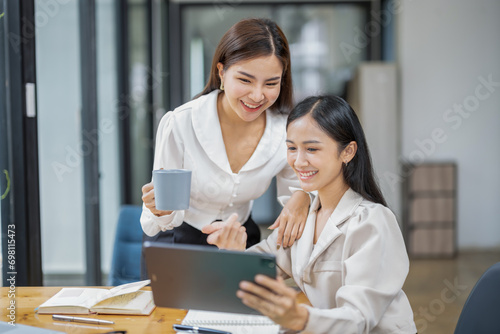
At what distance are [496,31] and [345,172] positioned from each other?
426 cm

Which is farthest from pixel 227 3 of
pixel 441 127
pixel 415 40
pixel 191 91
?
pixel 441 127

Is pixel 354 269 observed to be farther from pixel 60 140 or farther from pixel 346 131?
pixel 60 140

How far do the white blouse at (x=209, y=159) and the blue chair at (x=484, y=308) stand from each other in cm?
67

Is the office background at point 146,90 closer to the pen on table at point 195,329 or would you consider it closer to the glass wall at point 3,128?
the glass wall at point 3,128

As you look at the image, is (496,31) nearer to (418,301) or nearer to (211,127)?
(418,301)

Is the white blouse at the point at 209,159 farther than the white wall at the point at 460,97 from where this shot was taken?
No

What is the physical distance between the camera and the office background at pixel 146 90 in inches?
80.6

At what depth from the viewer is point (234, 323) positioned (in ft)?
4.14

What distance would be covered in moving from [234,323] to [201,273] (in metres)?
0.27

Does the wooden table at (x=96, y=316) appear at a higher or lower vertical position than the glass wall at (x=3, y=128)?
lower

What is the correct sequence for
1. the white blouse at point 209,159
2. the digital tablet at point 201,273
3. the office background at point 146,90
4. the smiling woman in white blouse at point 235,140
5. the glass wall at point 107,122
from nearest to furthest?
1. the digital tablet at point 201,273
2. the smiling woman in white blouse at point 235,140
3. the white blouse at point 209,159
4. the office background at point 146,90
5. the glass wall at point 107,122

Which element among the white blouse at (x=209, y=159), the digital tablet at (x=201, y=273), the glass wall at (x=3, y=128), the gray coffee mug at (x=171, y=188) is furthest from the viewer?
the glass wall at (x=3, y=128)

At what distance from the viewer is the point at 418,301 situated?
3574 mm

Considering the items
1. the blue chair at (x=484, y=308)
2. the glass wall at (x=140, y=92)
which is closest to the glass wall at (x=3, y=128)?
the blue chair at (x=484, y=308)
